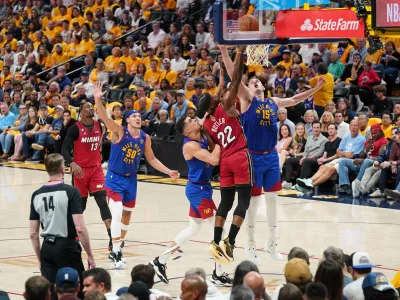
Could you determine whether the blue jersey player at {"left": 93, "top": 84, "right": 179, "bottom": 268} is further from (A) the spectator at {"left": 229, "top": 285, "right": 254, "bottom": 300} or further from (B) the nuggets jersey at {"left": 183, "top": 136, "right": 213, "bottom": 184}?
(A) the spectator at {"left": 229, "top": 285, "right": 254, "bottom": 300}

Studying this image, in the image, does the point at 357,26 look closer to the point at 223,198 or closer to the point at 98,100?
the point at 223,198

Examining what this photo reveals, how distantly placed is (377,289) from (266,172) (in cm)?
438

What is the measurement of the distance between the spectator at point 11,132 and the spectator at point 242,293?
18806 mm

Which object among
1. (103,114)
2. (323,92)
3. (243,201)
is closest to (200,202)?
(243,201)

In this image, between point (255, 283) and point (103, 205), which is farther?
point (103, 205)

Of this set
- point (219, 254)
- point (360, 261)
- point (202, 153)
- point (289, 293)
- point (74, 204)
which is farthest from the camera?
point (202, 153)

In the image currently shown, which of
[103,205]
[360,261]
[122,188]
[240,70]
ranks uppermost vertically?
[240,70]

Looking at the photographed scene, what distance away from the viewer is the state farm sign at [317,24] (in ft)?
36.5

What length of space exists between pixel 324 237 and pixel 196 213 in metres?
3.27

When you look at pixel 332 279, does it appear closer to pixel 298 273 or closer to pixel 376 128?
pixel 298 273

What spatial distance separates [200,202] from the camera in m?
11.1

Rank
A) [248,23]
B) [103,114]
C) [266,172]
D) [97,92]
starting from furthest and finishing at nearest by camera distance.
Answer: [97,92]
[103,114]
[266,172]
[248,23]

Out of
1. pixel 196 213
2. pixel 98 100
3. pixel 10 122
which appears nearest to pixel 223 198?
pixel 196 213

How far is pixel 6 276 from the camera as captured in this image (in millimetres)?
11008
